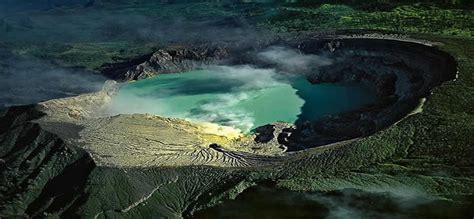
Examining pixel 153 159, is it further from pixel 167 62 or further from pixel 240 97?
pixel 167 62

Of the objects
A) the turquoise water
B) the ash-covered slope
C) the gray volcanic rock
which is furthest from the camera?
the gray volcanic rock

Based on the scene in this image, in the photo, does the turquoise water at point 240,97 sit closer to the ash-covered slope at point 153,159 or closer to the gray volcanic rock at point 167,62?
the gray volcanic rock at point 167,62

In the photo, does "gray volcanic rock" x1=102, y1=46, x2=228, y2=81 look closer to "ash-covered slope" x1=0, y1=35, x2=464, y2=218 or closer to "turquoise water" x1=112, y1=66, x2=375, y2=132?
"turquoise water" x1=112, y1=66, x2=375, y2=132

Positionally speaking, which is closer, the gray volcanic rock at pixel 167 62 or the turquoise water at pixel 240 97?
the turquoise water at pixel 240 97

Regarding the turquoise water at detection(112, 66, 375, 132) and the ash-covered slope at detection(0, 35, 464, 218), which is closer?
the ash-covered slope at detection(0, 35, 464, 218)

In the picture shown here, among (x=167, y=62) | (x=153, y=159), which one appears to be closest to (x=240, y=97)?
(x=167, y=62)

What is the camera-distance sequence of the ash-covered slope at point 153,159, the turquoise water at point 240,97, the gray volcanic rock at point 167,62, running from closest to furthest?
1. the ash-covered slope at point 153,159
2. the turquoise water at point 240,97
3. the gray volcanic rock at point 167,62

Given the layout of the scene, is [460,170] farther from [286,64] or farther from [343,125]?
[286,64]

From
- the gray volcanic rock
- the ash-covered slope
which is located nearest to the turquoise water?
the gray volcanic rock

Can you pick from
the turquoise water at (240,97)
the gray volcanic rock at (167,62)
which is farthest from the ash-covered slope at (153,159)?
the gray volcanic rock at (167,62)
